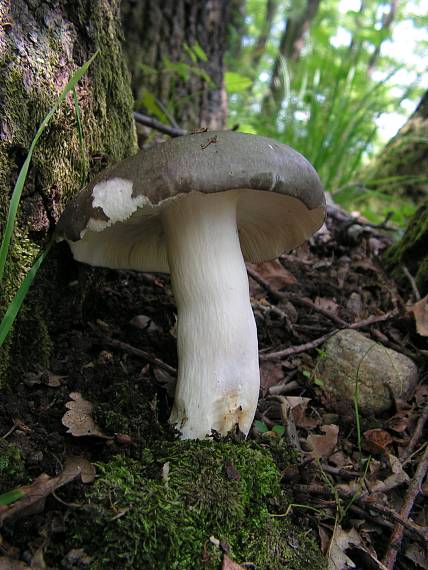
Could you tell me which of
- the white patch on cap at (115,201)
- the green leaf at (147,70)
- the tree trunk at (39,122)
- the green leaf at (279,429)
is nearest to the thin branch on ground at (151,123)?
the tree trunk at (39,122)

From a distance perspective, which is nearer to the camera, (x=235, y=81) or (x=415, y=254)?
(x=415, y=254)

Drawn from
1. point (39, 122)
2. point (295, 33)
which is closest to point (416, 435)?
point (39, 122)

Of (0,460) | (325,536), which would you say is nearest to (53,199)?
(0,460)

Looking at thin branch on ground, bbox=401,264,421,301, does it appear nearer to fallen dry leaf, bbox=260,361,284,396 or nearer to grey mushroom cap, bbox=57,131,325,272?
fallen dry leaf, bbox=260,361,284,396

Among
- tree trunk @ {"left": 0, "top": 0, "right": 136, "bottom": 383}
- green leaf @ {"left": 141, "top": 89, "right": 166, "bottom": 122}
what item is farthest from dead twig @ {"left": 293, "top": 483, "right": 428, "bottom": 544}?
green leaf @ {"left": 141, "top": 89, "right": 166, "bottom": 122}

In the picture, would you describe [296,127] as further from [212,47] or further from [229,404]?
[229,404]

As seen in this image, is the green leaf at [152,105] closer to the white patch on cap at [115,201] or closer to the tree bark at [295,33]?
the white patch on cap at [115,201]

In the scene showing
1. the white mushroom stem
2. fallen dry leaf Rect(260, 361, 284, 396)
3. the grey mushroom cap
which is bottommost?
fallen dry leaf Rect(260, 361, 284, 396)

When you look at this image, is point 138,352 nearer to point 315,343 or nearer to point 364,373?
point 315,343

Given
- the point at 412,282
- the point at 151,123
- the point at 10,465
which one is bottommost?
the point at 412,282
